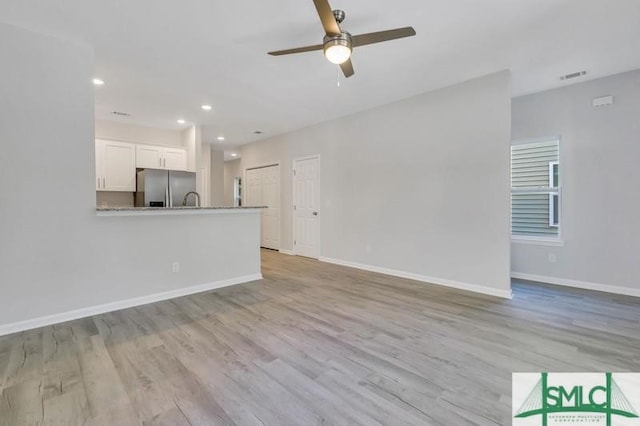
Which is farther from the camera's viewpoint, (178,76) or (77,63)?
(178,76)

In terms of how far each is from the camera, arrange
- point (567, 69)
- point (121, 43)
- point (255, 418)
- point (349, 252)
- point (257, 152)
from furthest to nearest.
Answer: point (257, 152) → point (349, 252) → point (567, 69) → point (121, 43) → point (255, 418)

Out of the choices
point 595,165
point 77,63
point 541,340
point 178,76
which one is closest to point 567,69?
point 595,165

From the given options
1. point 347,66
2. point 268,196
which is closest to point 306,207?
point 268,196

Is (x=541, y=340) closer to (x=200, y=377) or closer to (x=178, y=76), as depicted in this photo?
(x=200, y=377)

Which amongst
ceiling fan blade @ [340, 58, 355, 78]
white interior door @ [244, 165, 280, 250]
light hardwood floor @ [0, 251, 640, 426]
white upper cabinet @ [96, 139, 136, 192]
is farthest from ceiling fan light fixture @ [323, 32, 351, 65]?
white upper cabinet @ [96, 139, 136, 192]

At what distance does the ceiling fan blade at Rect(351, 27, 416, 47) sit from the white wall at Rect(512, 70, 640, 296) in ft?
10.7

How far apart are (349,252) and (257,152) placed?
12.3 ft

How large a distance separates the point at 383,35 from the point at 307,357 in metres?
2.42

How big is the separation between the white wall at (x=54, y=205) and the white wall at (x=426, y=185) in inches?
123

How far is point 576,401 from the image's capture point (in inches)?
65.5

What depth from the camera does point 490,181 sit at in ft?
11.8

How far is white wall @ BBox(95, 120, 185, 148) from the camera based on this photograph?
5258mm

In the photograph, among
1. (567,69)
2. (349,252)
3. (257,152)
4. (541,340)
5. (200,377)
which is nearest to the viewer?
(200,377)

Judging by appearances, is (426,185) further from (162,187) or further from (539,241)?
(162,187)
